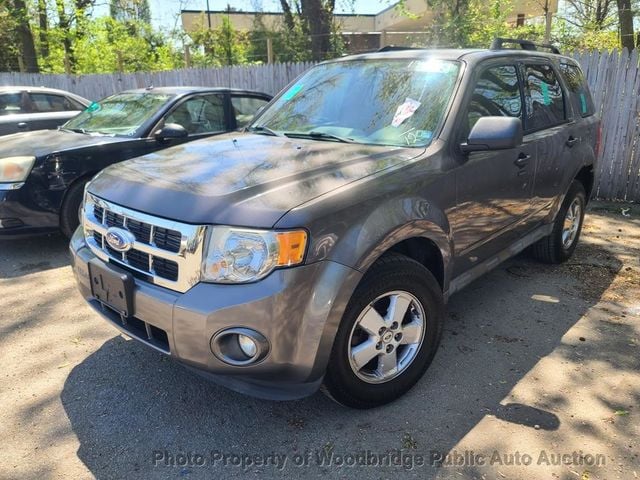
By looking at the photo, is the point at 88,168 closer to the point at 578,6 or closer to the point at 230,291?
the point at 230,291

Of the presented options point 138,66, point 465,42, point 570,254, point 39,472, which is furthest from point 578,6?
point 39,472

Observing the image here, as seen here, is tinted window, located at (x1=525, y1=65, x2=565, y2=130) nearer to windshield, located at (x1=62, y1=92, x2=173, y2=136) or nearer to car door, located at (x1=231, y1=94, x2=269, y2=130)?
car door, located at (x1=231, y1=94, x2=269, y2=130)

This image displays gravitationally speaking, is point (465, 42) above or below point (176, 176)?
above

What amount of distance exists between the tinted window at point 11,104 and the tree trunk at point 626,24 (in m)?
11.4

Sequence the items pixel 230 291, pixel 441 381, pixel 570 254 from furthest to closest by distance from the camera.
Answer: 1. pixel 570 254
2. pixel 441 381
3. pixel 230 291

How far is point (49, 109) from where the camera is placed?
8.89 m

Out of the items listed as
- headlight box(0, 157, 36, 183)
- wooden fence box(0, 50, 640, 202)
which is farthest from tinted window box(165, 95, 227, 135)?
wooden fence box(0, 50, 640, 202)

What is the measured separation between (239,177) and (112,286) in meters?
0.83

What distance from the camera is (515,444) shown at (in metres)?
2.55

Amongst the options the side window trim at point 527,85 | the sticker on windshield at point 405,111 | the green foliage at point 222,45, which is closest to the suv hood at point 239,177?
the sticker on windshield at point 405,111

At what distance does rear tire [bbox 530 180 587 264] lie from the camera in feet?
15.4

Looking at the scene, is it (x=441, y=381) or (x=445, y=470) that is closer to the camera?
(x=445, y=470)

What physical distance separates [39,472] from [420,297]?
2.03 meters

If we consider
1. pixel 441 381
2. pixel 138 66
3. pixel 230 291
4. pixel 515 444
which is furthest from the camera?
pixel 138 66
